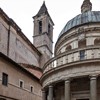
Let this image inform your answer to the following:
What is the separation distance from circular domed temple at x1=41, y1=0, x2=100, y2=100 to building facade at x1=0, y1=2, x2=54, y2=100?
196 inches

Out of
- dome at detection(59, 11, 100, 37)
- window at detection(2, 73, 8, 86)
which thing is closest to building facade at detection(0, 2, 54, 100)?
window at detection(2, 73, 8, 86)

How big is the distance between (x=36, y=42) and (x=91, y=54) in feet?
126

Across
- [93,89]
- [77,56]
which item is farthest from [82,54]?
[93,89]

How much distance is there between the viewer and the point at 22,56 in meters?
42.9

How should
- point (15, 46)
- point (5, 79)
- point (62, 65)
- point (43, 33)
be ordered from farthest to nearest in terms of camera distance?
point (43, 33), point (15, 46), point (5, 79), point (62, 65)

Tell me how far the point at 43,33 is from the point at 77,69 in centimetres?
3830

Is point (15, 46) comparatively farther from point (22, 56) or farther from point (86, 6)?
point (86, 6)

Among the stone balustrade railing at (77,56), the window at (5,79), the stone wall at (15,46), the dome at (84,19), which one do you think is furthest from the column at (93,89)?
the stone wall at (15,46)

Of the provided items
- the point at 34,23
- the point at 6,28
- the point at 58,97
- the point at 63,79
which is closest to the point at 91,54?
the point at 63,79

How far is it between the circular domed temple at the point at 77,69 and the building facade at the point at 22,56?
4.98 m

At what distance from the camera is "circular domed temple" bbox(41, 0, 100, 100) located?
17.2m

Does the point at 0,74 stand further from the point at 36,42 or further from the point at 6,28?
the point at 36,42

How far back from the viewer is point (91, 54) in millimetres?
17469

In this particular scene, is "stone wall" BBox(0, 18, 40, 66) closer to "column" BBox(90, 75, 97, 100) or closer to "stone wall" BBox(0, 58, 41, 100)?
"stone wall" BBox(0, 58, 41, 100)
